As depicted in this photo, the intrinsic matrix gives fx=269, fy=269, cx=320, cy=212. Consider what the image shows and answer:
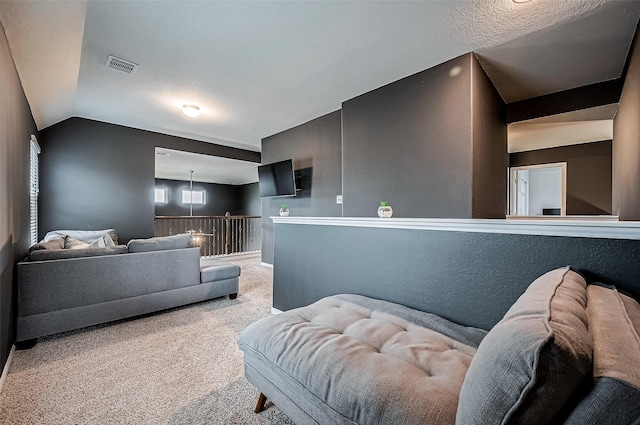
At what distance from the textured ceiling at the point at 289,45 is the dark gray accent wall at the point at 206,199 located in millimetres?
6558

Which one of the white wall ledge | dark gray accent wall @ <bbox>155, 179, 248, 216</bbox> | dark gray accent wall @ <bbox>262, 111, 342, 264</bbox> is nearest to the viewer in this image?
the white wall ledge

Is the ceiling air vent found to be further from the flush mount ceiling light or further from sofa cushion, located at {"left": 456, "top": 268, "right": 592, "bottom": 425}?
sofa cushion, located at {"left": 456, "top": 268, "right": 592, "bottom": 425}

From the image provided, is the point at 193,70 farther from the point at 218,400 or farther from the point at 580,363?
the point at 580,363

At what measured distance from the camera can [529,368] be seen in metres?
0.58

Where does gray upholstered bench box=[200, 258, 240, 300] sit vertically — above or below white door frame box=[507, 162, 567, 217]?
below

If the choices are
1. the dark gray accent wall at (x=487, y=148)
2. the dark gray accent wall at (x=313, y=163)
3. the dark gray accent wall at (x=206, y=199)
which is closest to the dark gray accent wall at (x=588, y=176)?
the dark gray accent wall at (x=487, y=148)

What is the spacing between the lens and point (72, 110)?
3.93 m

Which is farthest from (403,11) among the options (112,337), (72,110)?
(72,110)

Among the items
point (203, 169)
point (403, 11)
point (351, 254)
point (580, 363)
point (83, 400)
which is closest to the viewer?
point (580, 363)

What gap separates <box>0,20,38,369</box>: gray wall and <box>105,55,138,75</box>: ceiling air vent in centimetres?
69

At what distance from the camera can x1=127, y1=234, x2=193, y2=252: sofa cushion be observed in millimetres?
2834

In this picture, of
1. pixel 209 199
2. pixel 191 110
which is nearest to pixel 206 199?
pixel 209 199

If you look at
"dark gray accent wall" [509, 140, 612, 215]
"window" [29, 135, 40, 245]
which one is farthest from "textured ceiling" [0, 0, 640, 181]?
"dark gray accent wall" [509, 140, 612, 215]

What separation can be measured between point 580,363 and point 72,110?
5653 mm
